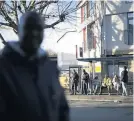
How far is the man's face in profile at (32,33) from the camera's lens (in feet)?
8.06

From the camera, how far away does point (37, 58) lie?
246 cm

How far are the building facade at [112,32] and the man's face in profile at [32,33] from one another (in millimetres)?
26861

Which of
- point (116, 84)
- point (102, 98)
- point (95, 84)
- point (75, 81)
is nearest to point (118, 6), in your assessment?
point (95, 84)

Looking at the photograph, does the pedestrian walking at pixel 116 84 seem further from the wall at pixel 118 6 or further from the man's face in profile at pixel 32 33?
the man's face in profile at pixel 32 33

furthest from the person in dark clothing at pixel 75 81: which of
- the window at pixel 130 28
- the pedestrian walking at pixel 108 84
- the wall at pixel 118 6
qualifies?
the wall at pixel 118 6

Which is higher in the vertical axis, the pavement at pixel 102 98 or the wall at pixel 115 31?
the wall at pixel 115 31

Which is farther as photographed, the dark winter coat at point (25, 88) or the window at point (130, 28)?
the window at point (130, 28)

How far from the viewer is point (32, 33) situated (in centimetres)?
249

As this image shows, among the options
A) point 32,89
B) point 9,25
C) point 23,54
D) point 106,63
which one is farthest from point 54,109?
point 106,63

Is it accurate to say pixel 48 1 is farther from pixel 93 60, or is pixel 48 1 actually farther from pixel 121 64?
pixel 121 64

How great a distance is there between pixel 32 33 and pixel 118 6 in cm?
2967

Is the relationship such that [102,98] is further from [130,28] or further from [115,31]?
[115,31]

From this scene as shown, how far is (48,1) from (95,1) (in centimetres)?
816

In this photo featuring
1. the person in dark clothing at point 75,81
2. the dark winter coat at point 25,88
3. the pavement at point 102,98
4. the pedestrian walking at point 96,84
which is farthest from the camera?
the person in dark clothing at point 75,81
